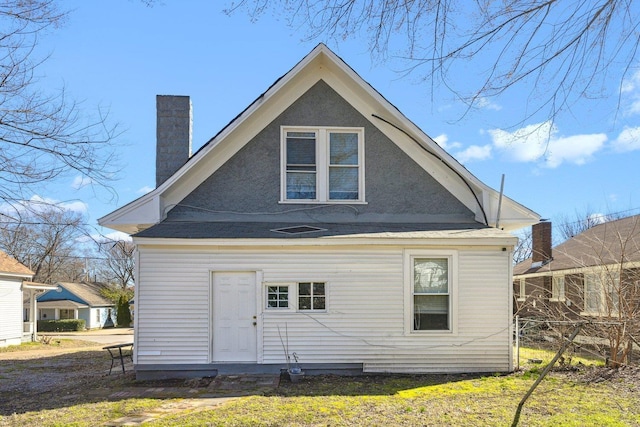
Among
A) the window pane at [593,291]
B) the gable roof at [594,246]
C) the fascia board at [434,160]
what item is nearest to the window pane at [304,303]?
the fascia board at [434,160]

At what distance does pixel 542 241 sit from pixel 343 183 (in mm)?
16301

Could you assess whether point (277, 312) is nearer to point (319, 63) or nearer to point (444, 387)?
point (444, 387)

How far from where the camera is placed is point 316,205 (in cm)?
1073

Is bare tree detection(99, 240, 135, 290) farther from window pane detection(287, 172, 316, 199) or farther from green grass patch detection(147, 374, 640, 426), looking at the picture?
green grass patch detection(147, 374, 640, 426)

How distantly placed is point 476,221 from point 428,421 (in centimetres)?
534

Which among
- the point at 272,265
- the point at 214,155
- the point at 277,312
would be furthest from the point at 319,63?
the point at 277,312

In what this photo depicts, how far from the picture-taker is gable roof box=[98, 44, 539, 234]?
10227mm

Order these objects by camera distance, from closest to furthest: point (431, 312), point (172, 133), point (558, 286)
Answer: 1. point (431, 312)
2. point (172, 133)
3. point (558, 286)

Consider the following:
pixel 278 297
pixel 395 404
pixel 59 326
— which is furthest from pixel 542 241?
pixel 59 326

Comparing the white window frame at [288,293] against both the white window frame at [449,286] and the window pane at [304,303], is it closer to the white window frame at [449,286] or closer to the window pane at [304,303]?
the window pane at [304,303]

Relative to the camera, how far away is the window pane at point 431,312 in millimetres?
9859

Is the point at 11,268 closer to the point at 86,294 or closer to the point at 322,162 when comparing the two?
the point at 322,162

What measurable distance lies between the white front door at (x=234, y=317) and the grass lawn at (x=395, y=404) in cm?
113

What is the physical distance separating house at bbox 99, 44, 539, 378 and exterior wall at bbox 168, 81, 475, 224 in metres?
0.03
